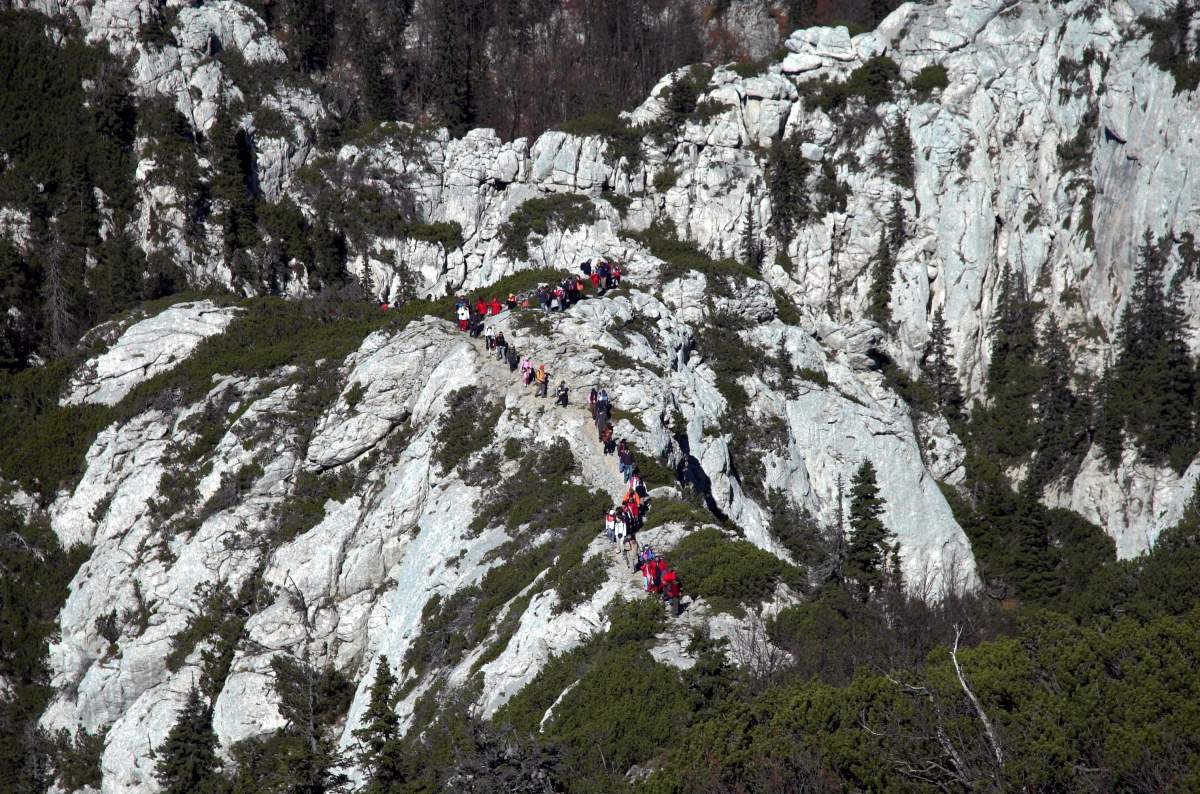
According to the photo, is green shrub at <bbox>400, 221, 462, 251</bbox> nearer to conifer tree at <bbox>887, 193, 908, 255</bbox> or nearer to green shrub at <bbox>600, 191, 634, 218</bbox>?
green shrub at <bbox>600, 191, 634, 218</bbox>

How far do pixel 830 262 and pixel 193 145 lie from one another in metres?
44.6

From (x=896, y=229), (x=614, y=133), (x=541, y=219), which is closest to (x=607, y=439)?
(x=541, y=219)

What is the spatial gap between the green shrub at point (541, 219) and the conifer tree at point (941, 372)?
24.5 m

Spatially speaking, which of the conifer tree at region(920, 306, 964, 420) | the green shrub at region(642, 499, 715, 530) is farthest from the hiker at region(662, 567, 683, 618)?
the conifer tree at region(920, 306, 964, 420)

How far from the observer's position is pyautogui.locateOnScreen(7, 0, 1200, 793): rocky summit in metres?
30.2

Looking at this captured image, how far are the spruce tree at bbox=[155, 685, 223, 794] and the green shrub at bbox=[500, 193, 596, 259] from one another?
39750mm

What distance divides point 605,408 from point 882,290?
4056 centimetres

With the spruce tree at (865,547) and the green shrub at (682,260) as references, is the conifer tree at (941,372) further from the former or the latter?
the spruce tree at (865,547)

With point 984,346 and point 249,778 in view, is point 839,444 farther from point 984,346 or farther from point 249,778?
point 249,778

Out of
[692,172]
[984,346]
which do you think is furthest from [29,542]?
[984,346]

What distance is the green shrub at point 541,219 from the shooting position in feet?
255

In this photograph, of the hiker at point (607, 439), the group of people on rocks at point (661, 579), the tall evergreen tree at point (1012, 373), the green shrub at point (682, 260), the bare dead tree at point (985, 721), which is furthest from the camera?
the tall evergreen tree at point (1012, 373)

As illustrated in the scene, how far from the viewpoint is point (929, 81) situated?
283 ft

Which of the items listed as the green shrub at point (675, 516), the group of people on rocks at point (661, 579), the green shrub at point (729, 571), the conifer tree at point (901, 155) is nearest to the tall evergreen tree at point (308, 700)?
the group of people on rocks at point (661, 579)
